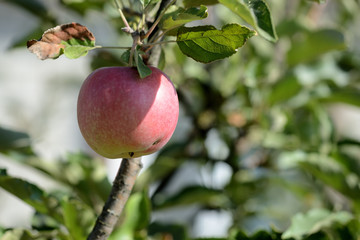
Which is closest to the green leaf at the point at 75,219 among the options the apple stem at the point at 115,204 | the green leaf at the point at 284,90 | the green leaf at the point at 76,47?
the apple stem at the point at 115,204

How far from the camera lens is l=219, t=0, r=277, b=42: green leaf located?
427 millimetres

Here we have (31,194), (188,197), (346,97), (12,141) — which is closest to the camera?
(31,194)

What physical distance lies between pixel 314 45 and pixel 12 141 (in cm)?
70

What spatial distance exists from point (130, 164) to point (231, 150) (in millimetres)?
631

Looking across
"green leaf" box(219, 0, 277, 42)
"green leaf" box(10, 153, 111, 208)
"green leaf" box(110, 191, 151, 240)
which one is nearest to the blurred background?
"green leaf" box(10, 153, 111, 208)

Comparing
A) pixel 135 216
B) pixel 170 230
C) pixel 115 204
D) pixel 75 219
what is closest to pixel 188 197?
pixel 170 230

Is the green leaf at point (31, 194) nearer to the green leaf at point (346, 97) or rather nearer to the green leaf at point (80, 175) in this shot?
the green leaf at point (80, 175)

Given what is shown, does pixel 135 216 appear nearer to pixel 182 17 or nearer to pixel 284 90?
pixel 182 17

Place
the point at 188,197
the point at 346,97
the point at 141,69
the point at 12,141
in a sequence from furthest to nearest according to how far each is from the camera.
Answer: the point at 346,97 < the point at 188,197 < the point at 12,141 < the point at 141,69

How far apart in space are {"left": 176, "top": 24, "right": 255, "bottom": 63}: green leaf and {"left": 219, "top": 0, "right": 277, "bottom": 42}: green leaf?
0.04ft

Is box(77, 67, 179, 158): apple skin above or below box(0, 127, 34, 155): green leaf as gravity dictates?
above

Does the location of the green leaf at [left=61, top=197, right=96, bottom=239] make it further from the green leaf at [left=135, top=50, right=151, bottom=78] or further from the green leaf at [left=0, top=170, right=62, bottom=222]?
the green leaf at [left=135, top=50, right=151, bottom=78]

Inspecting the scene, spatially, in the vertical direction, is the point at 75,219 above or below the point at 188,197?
above

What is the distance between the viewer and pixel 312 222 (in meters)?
0.67
